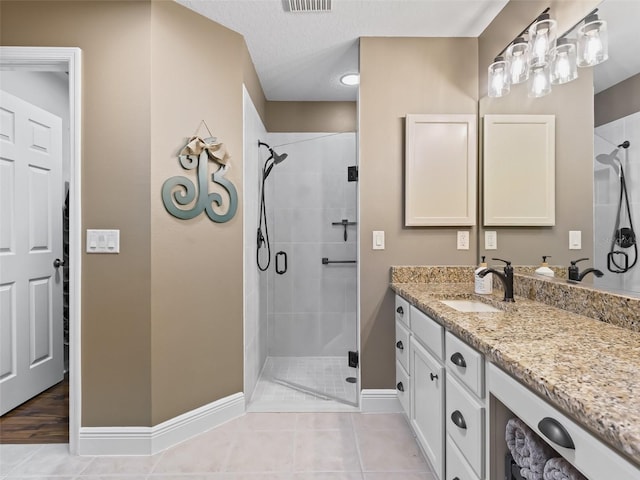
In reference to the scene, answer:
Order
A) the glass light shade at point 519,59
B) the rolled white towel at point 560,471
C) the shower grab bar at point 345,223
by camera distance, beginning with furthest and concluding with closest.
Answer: the shower grab bar at point 345,223, the glass light shade at point 519,59, the rolled white towel at point 560,471

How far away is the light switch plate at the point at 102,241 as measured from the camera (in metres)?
1.89

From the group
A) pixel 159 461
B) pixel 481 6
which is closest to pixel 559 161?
pixel 481 6

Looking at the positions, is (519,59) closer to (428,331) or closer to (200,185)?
(428,331)

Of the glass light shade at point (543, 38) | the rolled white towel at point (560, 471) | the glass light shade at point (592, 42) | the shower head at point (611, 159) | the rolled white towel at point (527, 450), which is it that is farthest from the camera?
the glass light shade at point (543, 38)

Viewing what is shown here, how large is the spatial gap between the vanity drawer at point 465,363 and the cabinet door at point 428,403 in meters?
0.14

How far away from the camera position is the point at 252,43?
94.8 inches

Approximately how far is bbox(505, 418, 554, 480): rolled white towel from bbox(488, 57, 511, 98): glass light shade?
1806mm

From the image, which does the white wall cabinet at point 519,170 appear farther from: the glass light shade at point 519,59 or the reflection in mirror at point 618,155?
the reflection in mirror at point 618,155

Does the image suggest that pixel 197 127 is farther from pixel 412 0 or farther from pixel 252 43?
pixel 412 0

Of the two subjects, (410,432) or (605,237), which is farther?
(410,432)

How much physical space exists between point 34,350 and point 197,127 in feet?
6.60

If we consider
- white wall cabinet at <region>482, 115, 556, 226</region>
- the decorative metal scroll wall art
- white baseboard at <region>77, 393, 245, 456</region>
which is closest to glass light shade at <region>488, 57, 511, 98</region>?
white wall cabinet at <region>482, 115, 556, 226</region>

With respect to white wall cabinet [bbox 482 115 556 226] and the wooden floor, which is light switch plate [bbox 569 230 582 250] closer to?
white wall cabinet [bbox 482 115 556 226]

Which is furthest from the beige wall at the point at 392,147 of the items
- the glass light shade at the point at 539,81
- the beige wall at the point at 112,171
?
the beige wall at the point at 112,171
